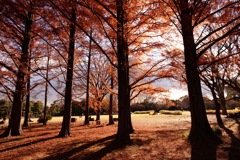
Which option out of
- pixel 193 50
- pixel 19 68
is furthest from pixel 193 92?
pixel 19 68

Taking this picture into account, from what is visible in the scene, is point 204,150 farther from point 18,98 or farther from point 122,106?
point 18,98

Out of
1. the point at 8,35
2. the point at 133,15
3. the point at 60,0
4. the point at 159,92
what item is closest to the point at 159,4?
the point at 133,15

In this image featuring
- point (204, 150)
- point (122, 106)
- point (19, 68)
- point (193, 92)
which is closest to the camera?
point (204, 150)

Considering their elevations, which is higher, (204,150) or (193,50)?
(193,50)

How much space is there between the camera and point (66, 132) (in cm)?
1002

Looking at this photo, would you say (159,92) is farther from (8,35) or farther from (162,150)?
(8,35)

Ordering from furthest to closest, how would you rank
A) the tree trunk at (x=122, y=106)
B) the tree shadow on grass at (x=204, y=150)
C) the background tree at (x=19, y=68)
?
the background tree at (x=19, y=68) < the tree trunk at (x=122, y=106) < the tree shadow on grass at (x=204, y=150)

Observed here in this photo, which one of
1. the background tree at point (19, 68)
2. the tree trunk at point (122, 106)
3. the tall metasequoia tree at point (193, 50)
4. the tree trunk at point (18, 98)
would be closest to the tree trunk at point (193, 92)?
the tall metasequoia tree at point (193, 50)

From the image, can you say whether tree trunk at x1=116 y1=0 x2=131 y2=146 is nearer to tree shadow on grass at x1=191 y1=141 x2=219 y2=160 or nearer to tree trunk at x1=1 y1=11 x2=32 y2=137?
tree shadow on grass at x1=191 y1=141 x2=219 y2=160

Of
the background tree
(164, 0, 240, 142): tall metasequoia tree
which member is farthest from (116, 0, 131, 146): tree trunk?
the background tree

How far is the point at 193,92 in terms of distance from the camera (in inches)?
297

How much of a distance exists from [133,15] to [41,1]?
4.45 metres

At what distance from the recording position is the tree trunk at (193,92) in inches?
281

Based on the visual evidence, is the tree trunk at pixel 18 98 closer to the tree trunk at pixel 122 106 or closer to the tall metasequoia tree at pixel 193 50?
the tree trunk at pixel 122 106
